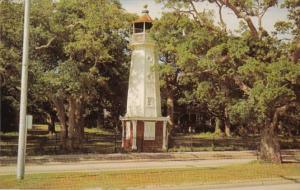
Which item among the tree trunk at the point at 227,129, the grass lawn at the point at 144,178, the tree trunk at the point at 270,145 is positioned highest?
the tree trunk at the point at 227,129

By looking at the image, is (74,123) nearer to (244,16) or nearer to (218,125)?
(244,16)

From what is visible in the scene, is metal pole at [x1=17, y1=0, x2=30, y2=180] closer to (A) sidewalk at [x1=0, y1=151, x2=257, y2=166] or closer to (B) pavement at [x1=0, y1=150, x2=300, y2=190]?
(B) pavement at [x1=0, y1=150, x2=300, y2=190]

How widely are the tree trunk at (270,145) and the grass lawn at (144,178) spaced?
3.38m

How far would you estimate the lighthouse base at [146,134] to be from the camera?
40906 millimetres

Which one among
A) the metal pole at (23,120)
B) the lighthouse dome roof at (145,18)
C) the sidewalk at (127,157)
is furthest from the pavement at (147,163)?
the lighthouse dome roof at (145,18)

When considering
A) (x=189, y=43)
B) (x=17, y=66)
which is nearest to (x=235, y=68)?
(x=189, y=43)

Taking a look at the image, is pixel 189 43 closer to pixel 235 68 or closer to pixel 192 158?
pixel 235 68

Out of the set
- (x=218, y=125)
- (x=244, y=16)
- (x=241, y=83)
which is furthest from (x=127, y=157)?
(x=218, y=125)

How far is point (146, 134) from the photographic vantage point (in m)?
41.5

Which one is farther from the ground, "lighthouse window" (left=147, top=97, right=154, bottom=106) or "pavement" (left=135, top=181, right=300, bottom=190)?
"lighthouse window" (left=147, top=97, right=154, bottom=106)

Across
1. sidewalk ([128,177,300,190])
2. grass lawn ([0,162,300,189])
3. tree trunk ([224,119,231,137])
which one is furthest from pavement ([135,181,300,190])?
tree trunk ([224,119,231,137])

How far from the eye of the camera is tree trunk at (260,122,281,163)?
28.7m

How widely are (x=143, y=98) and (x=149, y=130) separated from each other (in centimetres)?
262

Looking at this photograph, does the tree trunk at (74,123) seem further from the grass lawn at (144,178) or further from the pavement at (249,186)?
the pavement at (249,186)
